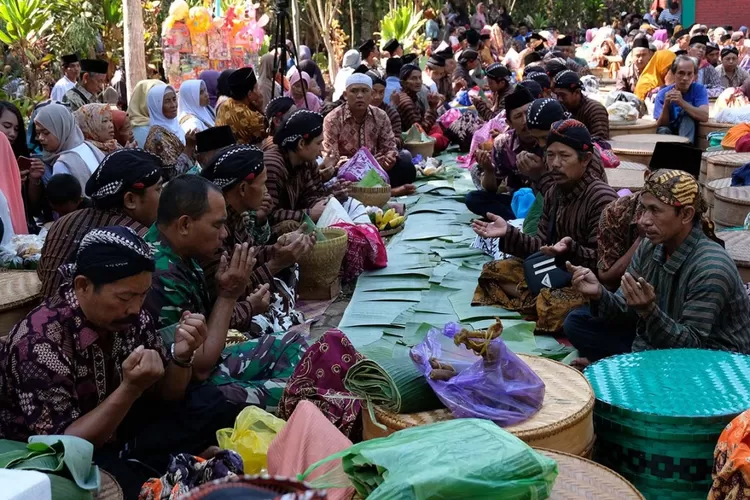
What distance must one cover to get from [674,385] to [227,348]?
1813 mm

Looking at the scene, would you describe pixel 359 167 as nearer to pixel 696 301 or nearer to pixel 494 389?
pixel 696 301

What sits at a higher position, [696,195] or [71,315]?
[696,195]

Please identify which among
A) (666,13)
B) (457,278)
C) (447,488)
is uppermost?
(666,13)

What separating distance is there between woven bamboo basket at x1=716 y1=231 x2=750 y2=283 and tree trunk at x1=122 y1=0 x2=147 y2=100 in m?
6.68

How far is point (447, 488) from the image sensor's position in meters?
2.04

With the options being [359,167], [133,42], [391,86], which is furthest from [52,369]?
[391,86]

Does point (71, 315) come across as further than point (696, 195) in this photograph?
No

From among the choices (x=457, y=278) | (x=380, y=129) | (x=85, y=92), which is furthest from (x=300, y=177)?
(x=85, y=92)

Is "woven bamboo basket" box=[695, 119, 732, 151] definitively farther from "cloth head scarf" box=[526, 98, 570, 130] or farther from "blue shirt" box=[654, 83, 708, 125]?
"cloth head scarf" box=[526, 98, 570, 130]

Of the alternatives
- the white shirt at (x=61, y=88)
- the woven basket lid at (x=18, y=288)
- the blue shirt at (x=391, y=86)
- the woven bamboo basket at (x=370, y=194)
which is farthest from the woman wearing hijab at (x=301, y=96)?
the woven basket lid at (x=18, y=288)

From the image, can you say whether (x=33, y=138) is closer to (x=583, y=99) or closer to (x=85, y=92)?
(x=85, y=92)

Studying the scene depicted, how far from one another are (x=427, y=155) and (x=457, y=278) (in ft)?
13.2

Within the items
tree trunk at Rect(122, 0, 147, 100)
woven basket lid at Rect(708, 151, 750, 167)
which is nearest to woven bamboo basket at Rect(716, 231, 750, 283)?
woven basket lid at Rect(708, 151, 750, 167)

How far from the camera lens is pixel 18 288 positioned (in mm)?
4203
